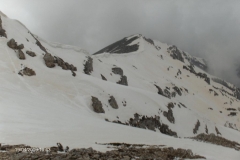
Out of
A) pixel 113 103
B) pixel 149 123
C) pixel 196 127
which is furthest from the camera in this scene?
pixel 196 127

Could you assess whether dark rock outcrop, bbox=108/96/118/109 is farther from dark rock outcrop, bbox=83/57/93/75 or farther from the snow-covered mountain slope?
dark rock outcrop, bbox=83/57/93/75

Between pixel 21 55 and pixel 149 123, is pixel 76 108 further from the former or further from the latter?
pixel 21 55

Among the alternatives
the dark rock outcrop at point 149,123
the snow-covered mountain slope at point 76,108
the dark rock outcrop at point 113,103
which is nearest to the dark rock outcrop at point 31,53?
the snow-covered mountain slope at point 76,108

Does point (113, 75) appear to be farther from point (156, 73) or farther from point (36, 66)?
point (156, 73)

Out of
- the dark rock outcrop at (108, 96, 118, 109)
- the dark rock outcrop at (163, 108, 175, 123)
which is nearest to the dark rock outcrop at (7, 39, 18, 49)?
the dark rock outcrop at (108, 96, 118, 109)

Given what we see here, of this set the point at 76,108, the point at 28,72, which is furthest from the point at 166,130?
the point at 28,72

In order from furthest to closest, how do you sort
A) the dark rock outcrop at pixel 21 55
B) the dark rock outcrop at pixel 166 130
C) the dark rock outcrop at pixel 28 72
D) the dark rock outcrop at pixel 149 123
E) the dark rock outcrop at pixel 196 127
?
the dark rock outcrop at pixel 196 127 < the dark rock outcrop at pixel 166 130 < the dark rock outcrop at pixel 21 55 < the dark rock outcrop at pixel 149 123 < the dark rock outcrop at pixel 28 72

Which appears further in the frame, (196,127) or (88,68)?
(88,68)

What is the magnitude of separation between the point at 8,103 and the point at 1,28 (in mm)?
24730

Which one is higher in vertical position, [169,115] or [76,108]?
[169,115]

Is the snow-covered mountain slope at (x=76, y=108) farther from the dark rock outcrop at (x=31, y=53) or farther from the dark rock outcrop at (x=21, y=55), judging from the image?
the dark rock outcrop at (x=31, y=53)

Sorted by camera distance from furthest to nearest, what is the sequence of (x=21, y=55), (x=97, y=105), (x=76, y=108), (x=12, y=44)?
(x=12, y=44) < (x=21, y=55) < (x=97, y=105) < (x=76, y=108)

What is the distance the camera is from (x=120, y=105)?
112 feet

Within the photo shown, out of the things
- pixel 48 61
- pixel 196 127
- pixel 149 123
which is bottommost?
pixel 149 123
